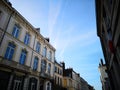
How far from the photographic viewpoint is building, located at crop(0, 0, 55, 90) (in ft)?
42.0

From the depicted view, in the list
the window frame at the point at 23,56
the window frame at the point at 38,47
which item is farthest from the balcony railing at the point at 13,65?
the window frame at the point at 38,47

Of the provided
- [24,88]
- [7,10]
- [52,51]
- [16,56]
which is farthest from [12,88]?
[52,51]

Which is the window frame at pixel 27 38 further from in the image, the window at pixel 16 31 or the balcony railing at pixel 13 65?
the balcony railing at pixel 13 65

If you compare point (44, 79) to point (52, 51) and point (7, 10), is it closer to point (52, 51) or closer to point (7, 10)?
point (52, 51)

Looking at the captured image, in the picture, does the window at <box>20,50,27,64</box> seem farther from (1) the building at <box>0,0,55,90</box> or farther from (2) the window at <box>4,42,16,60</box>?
(2) the window at <box>4,42,16,60</box>

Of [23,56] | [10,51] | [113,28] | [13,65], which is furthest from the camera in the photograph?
[23,56]

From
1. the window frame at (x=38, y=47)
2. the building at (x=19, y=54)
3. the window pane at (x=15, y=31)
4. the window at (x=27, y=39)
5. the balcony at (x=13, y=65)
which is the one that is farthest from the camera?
the window frame at (x=38, y=47)

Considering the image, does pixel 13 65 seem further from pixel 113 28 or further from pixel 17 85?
pixel 113 28

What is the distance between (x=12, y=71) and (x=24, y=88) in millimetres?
3350

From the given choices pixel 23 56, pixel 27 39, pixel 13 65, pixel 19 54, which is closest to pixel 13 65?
pixel 13 65

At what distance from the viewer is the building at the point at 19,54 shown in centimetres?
1280

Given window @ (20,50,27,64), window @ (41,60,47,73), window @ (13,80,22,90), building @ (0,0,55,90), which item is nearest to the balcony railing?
building @ (0,0,55,90)

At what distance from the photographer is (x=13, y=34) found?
14766mm

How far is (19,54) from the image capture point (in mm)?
15180
